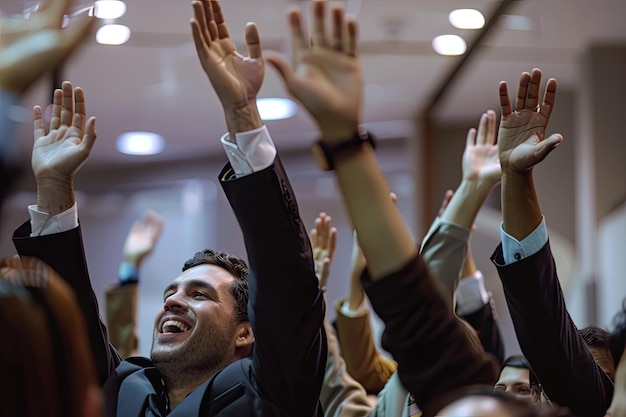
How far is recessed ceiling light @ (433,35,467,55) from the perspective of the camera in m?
4.70

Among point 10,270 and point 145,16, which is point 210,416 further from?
point 145,16

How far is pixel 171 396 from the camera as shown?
1950 millimetres

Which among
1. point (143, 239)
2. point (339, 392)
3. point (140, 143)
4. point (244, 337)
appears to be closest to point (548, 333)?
point (244, 337)

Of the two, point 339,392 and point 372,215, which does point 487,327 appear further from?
point 372,215

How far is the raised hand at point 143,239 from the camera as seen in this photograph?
3223 millimetres

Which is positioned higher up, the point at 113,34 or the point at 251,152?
the point at 113,34

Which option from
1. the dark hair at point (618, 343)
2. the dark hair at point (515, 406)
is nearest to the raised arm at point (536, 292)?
the dark hair at point (618, 343)

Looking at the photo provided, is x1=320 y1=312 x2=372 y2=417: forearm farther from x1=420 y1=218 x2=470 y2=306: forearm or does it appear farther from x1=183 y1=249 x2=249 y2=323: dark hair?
x1=420 y1=218 x2=470 y2=306: forearm

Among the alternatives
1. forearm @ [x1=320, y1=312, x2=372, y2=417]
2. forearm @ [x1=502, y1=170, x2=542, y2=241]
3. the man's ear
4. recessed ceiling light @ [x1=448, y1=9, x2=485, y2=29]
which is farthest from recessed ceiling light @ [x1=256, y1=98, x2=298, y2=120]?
forearm @ [x1=502, y1=170, x2=542, y2=241]

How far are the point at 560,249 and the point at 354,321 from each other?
3.09 meters

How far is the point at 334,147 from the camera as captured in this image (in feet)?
4.31

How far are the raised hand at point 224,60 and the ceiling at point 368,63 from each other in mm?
2726

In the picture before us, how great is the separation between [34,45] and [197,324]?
0.81 m

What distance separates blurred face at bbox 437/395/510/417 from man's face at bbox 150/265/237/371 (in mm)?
844
